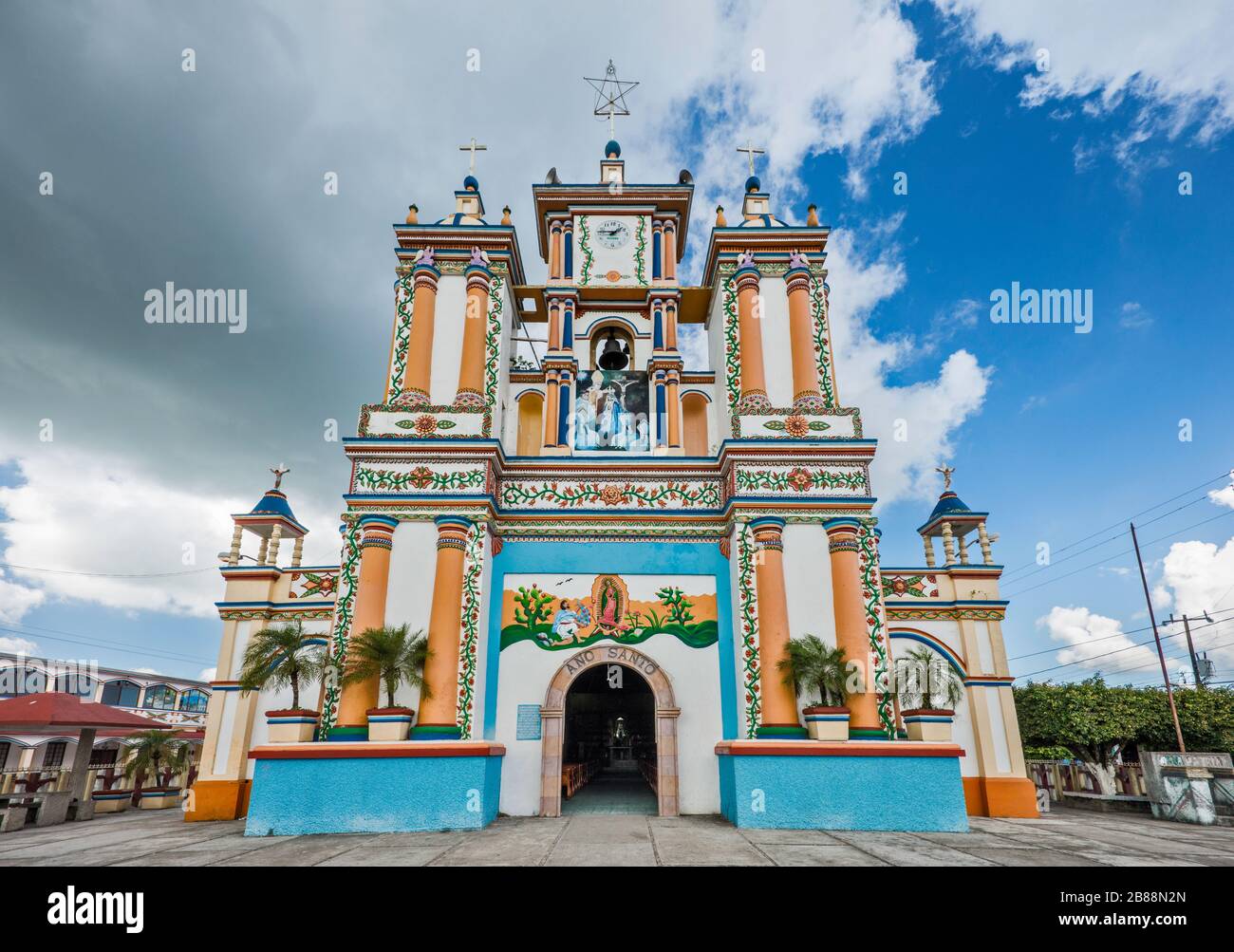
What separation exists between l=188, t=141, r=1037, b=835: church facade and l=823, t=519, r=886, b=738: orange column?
5 centimetres

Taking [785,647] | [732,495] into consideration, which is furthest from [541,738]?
[732,495]

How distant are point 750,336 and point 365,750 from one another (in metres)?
11.5

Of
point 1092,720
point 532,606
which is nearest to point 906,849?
point 532,606

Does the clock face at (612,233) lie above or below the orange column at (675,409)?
above

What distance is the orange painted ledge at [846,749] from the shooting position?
1135 centimetres

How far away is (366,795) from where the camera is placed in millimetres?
10906

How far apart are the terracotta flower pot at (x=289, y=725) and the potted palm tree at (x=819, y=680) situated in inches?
340

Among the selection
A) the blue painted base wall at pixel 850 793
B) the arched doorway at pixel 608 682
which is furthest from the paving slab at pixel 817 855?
the arched doorway at pixel 608 682

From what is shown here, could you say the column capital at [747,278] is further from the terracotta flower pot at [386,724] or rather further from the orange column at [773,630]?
the terracotta flower pot at [386,724]

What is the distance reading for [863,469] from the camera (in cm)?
1397

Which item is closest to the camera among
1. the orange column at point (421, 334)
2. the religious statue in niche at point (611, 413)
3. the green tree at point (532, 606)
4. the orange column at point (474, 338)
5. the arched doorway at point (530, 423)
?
the green tree at point (532, 606)

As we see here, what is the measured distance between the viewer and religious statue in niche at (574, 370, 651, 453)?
51.7 ft

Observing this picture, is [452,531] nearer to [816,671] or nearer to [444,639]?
[444,639]
